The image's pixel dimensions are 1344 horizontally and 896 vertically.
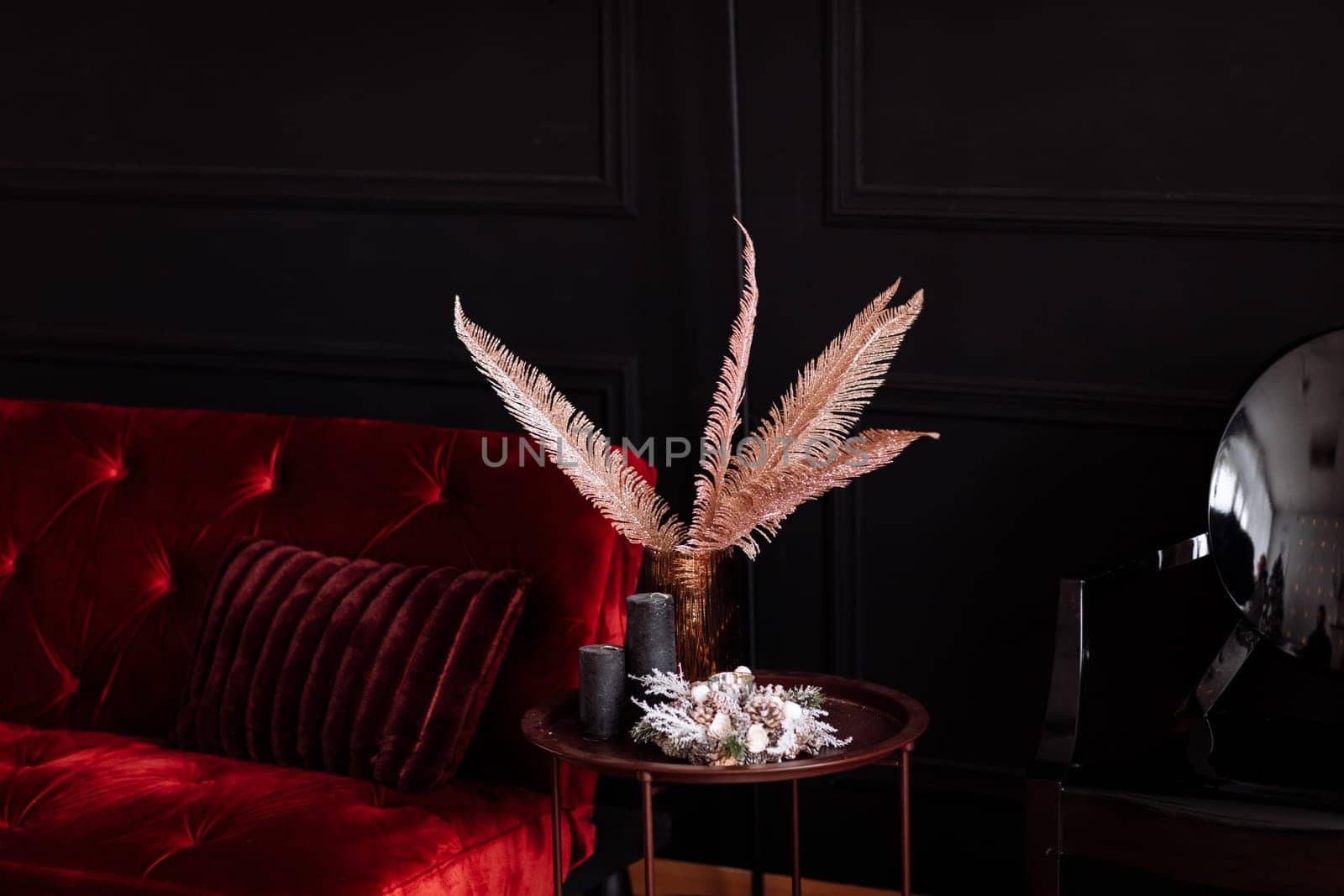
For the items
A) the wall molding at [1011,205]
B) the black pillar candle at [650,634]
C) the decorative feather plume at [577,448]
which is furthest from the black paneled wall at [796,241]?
the black pillar candle at [650,634]

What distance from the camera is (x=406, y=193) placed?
2635 millimetres

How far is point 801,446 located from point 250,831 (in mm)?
764

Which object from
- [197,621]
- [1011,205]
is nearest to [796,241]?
[1011,205]

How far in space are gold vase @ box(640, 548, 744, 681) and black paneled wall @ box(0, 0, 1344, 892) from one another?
587mm

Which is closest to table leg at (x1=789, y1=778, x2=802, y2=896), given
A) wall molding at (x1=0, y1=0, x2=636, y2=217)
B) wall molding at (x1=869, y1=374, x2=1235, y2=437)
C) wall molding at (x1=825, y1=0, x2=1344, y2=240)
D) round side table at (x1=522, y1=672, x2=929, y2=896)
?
round side table at (x1=522, y1=672, x2=929, y2=896)

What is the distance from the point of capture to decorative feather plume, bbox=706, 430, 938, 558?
6.03ft

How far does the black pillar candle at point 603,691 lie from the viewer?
5.96 ft

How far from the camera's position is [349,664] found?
202cm

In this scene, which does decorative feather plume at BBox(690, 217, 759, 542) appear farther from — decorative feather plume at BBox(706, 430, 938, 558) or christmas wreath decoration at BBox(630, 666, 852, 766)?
christmas wreath decoration at BBox(630, 666, 852, 766)

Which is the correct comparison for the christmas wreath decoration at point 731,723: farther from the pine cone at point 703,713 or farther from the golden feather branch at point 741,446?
the golden feather branch at point 741,446

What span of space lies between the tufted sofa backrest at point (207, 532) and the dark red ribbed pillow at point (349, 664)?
0.07 meters

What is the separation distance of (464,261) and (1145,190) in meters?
1.06

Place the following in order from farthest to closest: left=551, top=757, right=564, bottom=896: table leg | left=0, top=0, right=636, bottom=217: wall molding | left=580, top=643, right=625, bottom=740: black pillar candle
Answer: left=0, top=0, right=636, bottom=217: wall molding
left=551, top=757, right=564, bottom=896: table leg
left=580, top=643, right=625, bottom=740: black pillar candle

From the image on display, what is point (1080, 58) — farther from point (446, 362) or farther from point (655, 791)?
point (655, 791)
